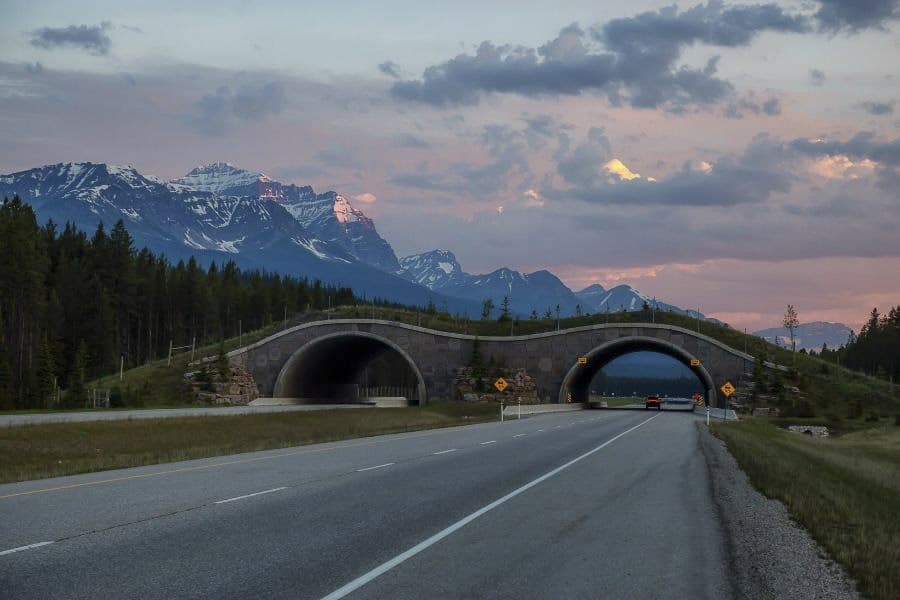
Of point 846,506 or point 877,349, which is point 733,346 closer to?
point 846,506

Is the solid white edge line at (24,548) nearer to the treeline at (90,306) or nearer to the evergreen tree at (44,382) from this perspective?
the treeline at (90,306)

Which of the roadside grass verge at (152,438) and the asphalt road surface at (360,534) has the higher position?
the asphalt road surface at (360,534)

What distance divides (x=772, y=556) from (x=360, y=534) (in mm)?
4831

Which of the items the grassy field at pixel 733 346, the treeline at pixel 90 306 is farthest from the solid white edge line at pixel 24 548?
the grassy field at pixel 733 346

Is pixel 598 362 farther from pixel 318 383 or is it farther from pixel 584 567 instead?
pixel 584 567

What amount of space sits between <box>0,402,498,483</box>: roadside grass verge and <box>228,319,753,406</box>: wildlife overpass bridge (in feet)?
99.1

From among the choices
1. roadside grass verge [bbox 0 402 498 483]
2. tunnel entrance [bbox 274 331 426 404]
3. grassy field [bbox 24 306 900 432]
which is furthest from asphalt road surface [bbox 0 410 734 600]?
tunnel entrance [bbox 274 331 426 404]

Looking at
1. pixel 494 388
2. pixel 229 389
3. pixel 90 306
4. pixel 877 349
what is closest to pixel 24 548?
pixel 229 389

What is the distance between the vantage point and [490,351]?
87438 mm

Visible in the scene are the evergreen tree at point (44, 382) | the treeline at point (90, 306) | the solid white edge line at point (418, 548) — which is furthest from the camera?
the treeline at point (90, 306)

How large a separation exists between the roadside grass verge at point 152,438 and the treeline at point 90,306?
22.9 metres

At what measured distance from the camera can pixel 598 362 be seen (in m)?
94.8

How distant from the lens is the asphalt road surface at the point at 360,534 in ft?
27.6

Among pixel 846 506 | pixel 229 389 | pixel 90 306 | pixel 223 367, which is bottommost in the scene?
pixel 846 506
